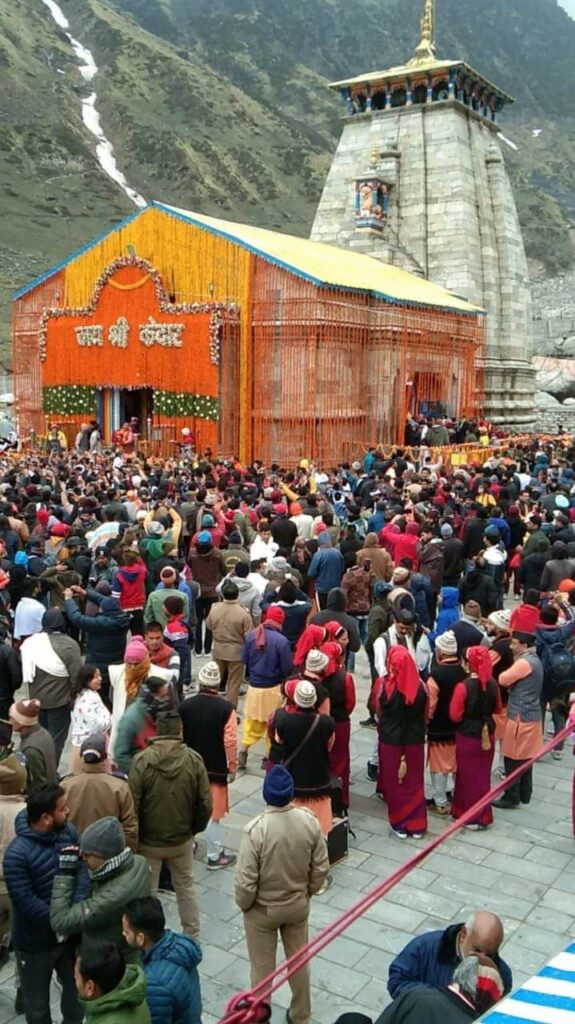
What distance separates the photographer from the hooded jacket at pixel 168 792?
5.39 meters

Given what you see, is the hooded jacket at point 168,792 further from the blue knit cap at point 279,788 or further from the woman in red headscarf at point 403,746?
the woman in red headscarf at point 403,746

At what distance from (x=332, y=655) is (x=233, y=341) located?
17.4m

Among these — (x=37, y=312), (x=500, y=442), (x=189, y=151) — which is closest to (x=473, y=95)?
(x=500, y=442)

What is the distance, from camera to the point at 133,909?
155 inches

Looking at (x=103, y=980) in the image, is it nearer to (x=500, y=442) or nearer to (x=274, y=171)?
(x=500, y=442)

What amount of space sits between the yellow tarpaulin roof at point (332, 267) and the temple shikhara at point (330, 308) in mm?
92

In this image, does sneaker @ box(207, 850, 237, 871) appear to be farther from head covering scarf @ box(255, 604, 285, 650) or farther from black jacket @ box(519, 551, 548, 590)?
black jacket @ box(519, 551, 548, 590)

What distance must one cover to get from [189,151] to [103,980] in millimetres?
109193

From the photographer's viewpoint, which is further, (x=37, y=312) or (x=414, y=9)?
(x=414, y=9)

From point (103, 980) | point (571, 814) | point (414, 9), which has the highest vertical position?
point (414, 9)

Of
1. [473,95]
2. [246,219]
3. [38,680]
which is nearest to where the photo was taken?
[38,680]

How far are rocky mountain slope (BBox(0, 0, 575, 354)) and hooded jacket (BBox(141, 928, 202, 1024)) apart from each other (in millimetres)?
54398

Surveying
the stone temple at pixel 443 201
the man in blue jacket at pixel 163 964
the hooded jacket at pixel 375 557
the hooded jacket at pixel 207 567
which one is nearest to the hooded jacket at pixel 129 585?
the hooded jacket at pixel 207 567

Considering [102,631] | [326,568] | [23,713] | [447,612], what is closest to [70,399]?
[326,568]
